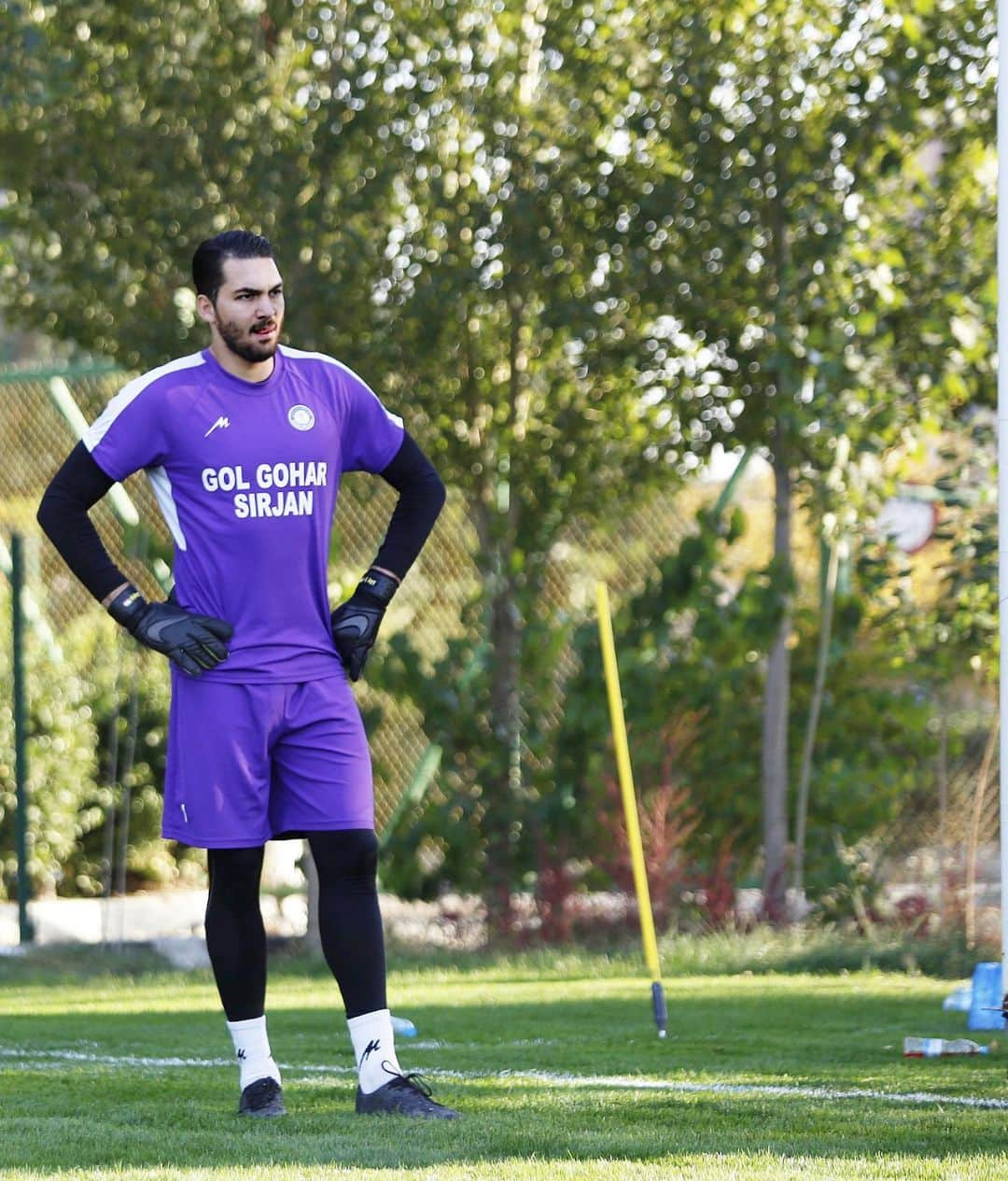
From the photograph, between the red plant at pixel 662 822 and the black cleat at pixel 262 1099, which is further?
the red plant at pixel 662 822

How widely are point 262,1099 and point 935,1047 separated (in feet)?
6.77

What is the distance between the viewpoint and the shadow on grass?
4.02 metres

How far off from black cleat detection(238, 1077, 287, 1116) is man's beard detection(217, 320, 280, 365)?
1610mm

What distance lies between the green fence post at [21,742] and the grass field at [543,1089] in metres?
2.57

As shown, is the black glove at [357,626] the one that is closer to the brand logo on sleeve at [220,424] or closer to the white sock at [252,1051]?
the brand logo on sleeve at [220,424]

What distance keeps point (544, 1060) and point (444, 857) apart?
5248 mm

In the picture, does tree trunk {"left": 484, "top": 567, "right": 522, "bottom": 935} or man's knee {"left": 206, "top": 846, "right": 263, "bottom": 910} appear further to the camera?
tree trunk {"left": 484, "top": 567, "right": 522, "bottom": 935}

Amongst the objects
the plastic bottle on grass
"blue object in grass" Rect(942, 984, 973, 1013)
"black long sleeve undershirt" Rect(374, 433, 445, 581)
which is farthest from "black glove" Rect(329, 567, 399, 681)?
"blue object in grass" Rect(942, 984, 973, 1013)

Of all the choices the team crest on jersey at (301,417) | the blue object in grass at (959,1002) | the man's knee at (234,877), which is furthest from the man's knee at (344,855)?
the blue object in grass at (959,1002)

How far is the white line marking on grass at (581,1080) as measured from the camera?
15.6 ft

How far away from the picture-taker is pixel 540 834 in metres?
10.6

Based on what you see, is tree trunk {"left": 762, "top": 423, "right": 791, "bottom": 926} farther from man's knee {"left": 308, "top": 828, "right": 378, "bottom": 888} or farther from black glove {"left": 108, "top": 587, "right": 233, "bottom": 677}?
black glove {"left": 108, "top": 587, "right": 233, "bottom": 677}

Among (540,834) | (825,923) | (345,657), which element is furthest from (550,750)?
(345,657)

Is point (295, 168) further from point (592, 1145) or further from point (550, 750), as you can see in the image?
point (592, 1145)
